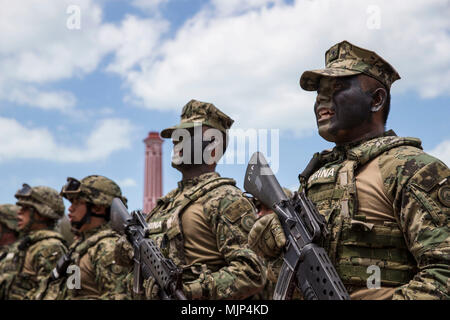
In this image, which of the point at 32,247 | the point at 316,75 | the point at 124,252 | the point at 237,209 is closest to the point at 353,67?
the point at 316,75

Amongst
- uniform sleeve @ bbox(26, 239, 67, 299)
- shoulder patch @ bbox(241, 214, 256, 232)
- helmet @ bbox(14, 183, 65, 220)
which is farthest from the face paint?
Result: helmet @ bbox(14, 183, 65, 220)

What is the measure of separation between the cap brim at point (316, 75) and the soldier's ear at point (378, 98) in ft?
0.59

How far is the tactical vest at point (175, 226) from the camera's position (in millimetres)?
5113

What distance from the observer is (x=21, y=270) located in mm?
9320

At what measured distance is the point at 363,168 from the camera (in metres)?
3.48

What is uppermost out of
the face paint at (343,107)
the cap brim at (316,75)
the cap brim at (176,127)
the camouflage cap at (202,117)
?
the camouflage cap at (202,117)

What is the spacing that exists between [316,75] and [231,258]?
6.53 feet

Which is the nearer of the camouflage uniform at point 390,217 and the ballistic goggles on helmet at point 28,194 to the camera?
the camouflage uniform at point 390,217

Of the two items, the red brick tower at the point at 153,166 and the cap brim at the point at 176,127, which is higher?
the red brick tower at the point at 153,166

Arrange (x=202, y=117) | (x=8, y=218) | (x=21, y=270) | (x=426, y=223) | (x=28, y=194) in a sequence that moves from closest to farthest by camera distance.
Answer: (x=426, y=223) → (x=202, y=117) → (x=21, y=270) → (x=28, y=194) → (x=8, y=218)

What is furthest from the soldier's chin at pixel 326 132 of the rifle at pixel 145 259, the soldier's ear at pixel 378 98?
A: the rifle at pixel 145 259

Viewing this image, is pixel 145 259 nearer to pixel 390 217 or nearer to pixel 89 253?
pixel 89 253

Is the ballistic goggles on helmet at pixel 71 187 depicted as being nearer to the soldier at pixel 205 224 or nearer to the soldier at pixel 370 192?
the soldier at pixel 205 224
